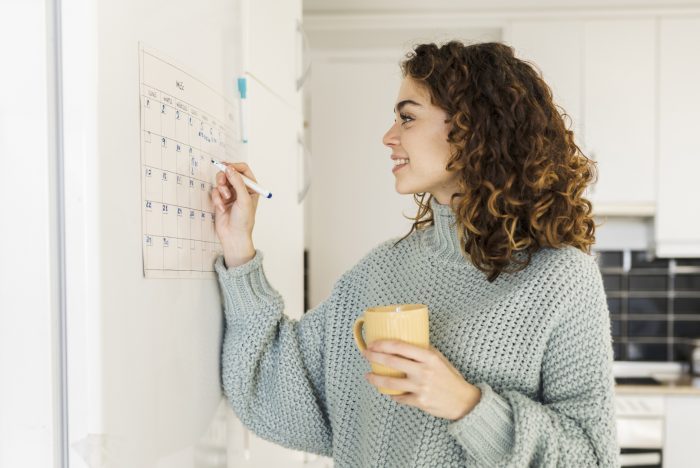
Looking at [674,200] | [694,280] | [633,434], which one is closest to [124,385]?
[633,434]

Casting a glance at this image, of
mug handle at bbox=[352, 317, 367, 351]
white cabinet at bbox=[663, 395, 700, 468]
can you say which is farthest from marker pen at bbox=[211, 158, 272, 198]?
white cabinet at bbox=[663, 395, 700, 468]

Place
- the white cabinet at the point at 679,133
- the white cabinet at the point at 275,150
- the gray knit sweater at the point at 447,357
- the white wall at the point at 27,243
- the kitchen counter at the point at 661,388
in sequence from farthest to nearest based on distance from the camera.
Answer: the white cabinet at the point at 679,133 < the kitchen counter at the point at 661,388 < the white cabinet at the point at 275,150 < the gray knit sweater at the point at 447,357 < the white wall at the point at 27,243

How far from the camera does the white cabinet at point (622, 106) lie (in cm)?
270

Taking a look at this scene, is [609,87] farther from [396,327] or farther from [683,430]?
[396,327]

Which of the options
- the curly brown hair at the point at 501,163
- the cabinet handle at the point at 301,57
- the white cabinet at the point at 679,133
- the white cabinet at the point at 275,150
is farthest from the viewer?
the white cabinet at the point at 679,133

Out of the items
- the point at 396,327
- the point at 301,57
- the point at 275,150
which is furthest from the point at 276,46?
the point at 396,327

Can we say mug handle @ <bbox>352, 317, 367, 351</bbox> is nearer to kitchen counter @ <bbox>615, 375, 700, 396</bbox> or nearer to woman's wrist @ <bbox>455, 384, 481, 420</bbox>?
woman's wrist @ <bbox>455, 384, 481, 420</bbox>

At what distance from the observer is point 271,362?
3.69ft

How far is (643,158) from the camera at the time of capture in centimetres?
271

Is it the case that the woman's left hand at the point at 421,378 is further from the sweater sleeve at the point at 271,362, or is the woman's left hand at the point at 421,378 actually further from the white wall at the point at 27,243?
the white wall at the point at 27,243

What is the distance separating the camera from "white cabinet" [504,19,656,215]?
2.70 metres

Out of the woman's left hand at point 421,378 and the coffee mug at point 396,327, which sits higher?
the coffee mug at point 396,327

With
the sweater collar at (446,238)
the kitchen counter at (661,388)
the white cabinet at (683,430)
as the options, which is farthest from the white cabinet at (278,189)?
the white cabinet at (683,430)

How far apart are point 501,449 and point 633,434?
6.24ft
